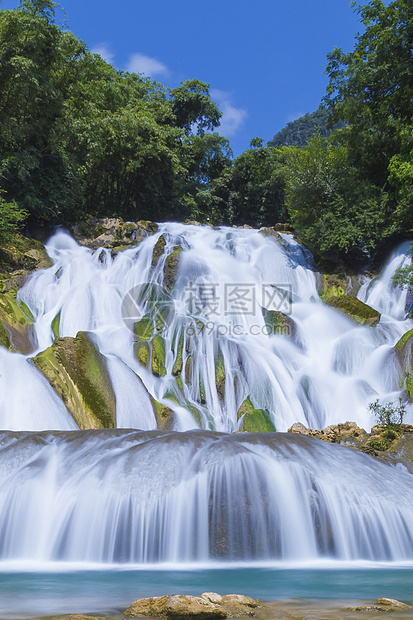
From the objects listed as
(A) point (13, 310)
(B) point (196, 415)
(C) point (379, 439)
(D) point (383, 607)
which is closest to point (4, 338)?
(A) point (13, 310)

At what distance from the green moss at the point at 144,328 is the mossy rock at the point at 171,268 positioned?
113 inches

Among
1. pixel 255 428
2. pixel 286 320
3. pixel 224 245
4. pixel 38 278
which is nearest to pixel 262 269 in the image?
pixel 224 245

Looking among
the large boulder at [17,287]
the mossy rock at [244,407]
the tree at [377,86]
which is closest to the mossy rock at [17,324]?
the large boulder at [17,287]

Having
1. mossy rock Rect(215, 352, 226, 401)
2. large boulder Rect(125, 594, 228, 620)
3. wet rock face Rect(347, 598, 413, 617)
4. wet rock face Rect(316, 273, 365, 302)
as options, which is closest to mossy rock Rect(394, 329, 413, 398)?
mossy rock Rect(215, 352, 226, 401)

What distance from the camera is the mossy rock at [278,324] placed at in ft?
→ 52.2

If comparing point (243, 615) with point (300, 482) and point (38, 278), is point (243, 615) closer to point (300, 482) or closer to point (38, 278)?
point (300, 482)

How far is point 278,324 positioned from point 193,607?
1310 cm

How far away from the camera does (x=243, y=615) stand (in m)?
3.36

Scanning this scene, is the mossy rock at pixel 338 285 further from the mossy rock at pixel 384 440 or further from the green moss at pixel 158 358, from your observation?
the mossy rock at pixel 384 440

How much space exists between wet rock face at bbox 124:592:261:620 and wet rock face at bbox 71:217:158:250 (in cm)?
1824

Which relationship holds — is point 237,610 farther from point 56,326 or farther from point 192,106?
point 192,106

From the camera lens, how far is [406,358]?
1386cm

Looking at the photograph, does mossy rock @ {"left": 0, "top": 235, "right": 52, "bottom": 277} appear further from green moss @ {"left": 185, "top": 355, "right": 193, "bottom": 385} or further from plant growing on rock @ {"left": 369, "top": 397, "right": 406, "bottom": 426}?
plant growing on rock @ {"left": 369, "top": 397, "right": 406, "bottom": 426}

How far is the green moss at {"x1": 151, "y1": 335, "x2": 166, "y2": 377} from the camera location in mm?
13109
